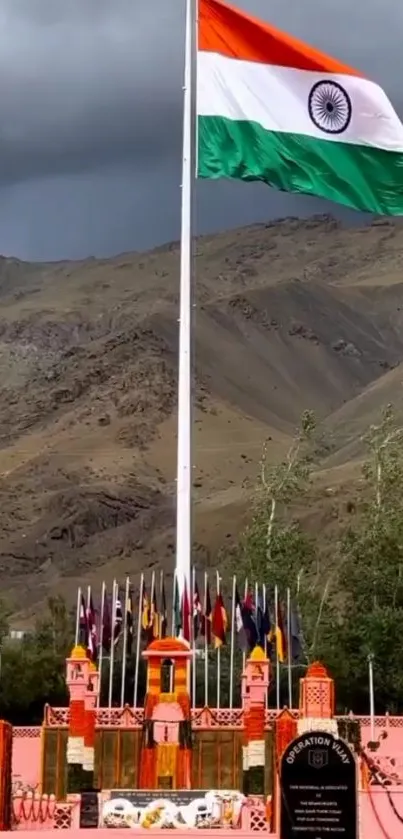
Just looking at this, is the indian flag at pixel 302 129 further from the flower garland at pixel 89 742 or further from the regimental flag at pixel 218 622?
the regimental flag at pixel 218 622

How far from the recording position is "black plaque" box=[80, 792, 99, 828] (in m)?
20.5

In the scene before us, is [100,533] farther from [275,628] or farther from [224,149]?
[224,149]

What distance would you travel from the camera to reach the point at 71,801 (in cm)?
2109

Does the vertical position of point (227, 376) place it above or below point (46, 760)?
above

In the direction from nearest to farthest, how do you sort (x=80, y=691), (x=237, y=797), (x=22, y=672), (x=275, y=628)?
(x=237, y=797) < (x=80, y=691) < (x=275, y=628) < (x=22, y=672)

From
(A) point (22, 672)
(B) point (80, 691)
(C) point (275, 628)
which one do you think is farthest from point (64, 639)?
(B) point (80, 691)

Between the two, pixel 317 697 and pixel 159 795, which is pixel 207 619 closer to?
pixel 317 697

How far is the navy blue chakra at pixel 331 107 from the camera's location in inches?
872

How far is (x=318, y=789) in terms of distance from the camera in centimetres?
1355

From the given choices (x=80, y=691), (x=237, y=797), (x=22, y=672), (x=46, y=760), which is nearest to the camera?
(x=237, y=797)

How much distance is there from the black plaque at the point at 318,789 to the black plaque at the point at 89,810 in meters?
7.49

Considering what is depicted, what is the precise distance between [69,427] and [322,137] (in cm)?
12265

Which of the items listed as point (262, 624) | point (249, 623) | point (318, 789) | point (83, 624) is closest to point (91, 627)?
point (83, 624)

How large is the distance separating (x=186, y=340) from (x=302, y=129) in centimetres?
400
